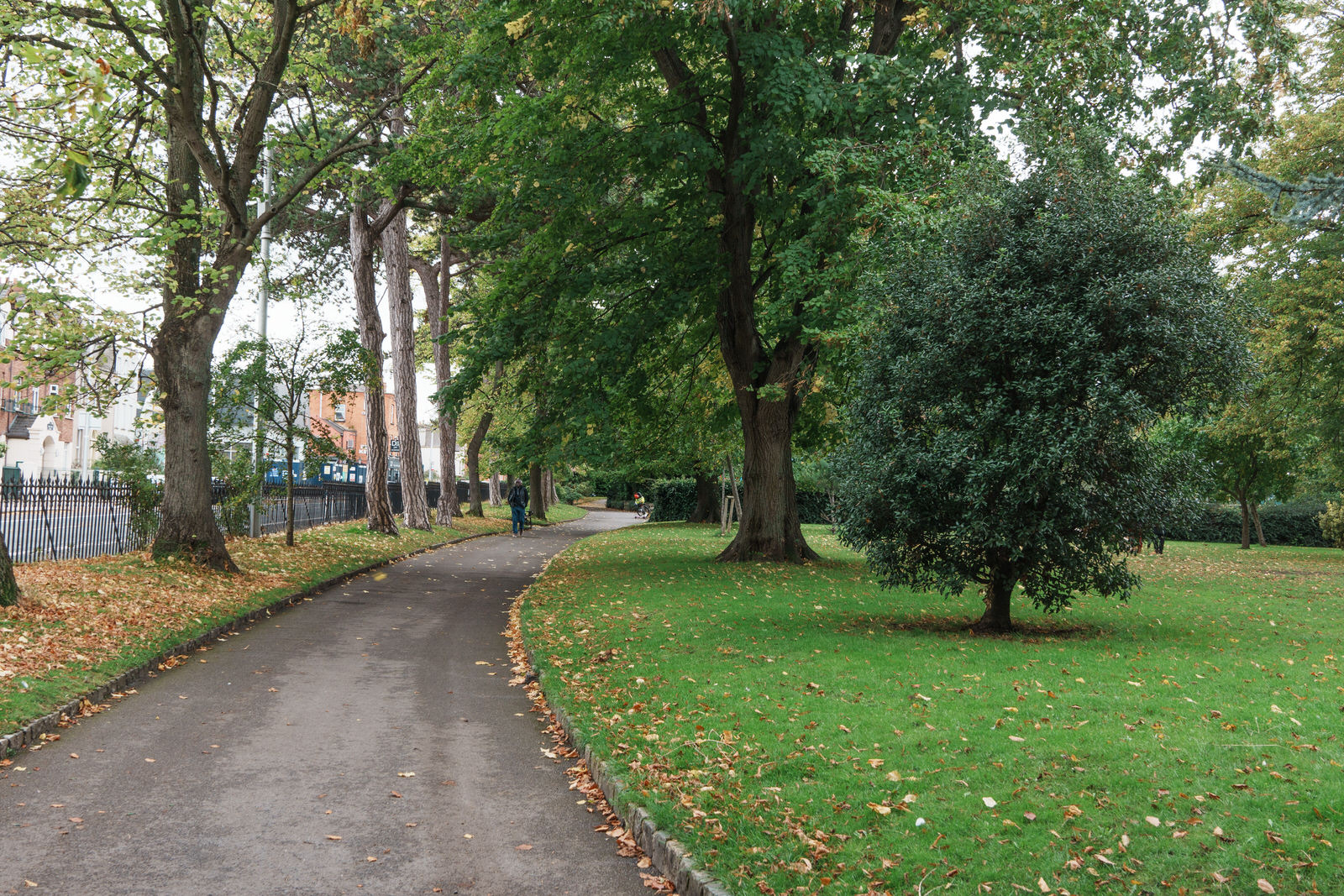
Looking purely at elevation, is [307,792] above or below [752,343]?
below

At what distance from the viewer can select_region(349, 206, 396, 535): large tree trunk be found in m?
25.1

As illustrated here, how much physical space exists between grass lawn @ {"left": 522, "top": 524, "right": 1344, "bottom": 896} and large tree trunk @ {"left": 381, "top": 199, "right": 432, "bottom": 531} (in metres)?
16.0

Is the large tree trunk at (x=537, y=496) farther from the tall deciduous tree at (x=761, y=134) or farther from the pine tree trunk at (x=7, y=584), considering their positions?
the pine tree trunk at (x=7, y=584)

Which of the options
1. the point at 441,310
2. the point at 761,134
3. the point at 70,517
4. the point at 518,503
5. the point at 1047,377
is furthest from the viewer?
the point at 441,310

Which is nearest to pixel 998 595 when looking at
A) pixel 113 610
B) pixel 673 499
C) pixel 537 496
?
pixel 113 610

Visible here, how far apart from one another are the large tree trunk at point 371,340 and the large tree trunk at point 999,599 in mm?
17468

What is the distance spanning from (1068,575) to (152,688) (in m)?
9.16

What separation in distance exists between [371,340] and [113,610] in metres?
14.6

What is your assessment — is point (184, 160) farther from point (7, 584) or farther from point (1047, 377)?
point (1047, 377)

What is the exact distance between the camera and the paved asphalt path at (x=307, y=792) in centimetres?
480

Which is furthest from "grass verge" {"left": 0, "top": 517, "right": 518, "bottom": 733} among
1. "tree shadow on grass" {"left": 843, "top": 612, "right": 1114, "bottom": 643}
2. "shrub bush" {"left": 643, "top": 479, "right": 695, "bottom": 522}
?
"shrub bush" {"left": 643, "top": 479, "right": 695, "bottom": 522}

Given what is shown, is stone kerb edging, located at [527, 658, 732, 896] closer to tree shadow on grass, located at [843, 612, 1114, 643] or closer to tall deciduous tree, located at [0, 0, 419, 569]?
tree shadow on grass, located at [843, 612, 1114, 643]

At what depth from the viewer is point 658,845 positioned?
505cm

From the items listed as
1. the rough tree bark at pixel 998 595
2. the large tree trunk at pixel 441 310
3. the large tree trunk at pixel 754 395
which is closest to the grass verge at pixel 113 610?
the large tree trunk at pixel 754 395
